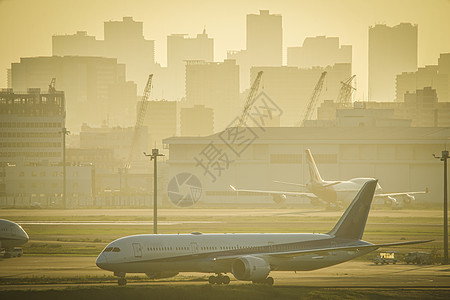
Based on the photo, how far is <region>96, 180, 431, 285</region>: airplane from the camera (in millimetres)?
62906

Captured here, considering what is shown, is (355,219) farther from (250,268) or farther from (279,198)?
(279,198)

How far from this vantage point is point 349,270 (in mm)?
78875

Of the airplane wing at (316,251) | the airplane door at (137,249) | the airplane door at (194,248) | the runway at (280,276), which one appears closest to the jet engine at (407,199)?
the runway at (280,276)

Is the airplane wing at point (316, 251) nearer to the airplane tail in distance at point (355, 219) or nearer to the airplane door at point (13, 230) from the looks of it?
the airplane tail in distance at point (355, 219)

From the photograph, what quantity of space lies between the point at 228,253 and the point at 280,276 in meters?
9.85

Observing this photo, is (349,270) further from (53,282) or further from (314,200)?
(314,200)

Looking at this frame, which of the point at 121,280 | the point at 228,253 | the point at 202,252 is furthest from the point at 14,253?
the point at 228,253

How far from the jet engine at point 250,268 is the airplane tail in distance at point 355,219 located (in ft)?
29.1

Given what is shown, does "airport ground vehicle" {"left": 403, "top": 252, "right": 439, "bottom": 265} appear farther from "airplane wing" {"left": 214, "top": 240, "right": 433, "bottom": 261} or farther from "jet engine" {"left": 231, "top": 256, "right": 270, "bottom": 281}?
"jet engine" {"left": 231, "top": 256, "right": 270, "bottom": 281}

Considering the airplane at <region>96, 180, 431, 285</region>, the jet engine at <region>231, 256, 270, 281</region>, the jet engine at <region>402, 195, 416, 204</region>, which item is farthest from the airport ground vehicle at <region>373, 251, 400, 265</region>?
the jet engine at <region>402, 195, 416, 204</region>

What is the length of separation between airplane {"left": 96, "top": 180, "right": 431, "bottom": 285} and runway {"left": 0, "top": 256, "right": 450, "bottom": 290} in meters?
2.37

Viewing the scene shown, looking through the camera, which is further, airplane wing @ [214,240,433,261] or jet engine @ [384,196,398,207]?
jet engine @ [384,196,398,207]

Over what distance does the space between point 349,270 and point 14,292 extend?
34.1 metres

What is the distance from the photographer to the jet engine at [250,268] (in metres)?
62.6
